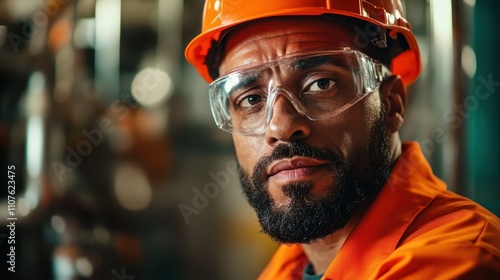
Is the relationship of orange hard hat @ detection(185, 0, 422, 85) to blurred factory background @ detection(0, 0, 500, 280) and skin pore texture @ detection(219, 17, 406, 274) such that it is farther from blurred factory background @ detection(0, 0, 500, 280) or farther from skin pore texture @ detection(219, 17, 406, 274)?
blurred factory background @ detection(0, 0, 500, 280)

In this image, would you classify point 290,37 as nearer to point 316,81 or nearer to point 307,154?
point 316,81

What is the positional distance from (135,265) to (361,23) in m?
1.80

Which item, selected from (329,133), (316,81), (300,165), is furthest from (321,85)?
(300,165)

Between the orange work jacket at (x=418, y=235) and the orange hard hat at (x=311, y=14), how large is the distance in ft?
1.17

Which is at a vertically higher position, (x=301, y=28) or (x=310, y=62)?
(x=301, y=28)

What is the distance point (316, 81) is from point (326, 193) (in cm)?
34

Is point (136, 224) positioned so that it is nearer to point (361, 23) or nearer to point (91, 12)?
point (91, 12)

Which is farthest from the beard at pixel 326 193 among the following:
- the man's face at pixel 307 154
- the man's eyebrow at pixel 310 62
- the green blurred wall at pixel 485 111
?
the green blurred wall at pixel 485 111

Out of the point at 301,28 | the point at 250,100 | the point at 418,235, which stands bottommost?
the point at 418,235

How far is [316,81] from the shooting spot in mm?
1493

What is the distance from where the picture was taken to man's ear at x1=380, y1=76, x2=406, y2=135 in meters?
1.63

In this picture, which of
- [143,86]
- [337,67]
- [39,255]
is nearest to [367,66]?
[337,67]

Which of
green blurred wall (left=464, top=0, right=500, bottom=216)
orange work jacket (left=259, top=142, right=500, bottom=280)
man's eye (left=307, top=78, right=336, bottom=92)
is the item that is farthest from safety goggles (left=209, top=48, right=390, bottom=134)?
green blurred wall (left=464, top=0, right=500, bottom=216)

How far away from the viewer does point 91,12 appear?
2.62 m
